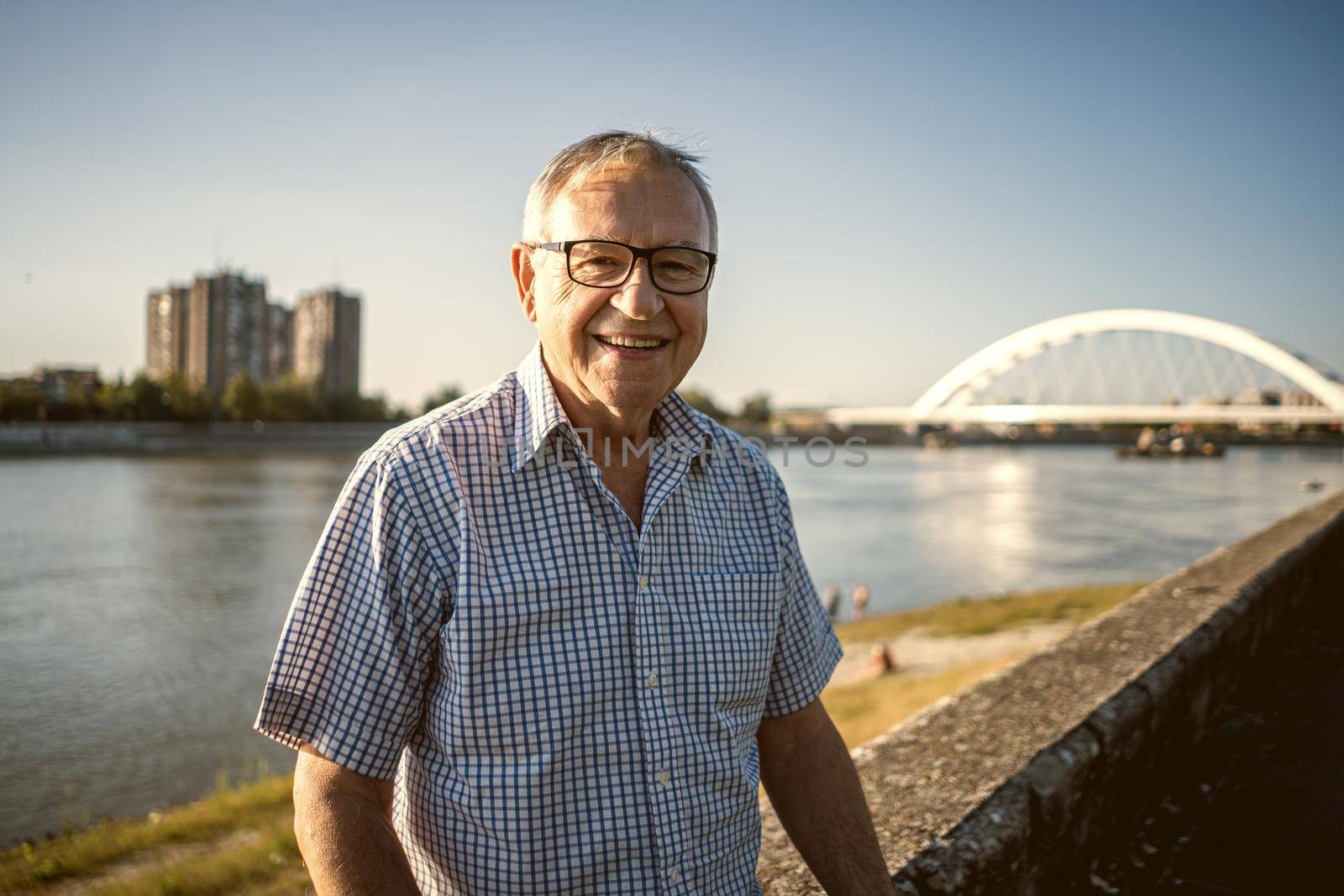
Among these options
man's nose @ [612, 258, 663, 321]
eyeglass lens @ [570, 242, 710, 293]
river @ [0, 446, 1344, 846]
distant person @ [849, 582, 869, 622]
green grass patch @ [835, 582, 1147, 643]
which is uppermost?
eyeglass lens @ [570, 242, 710, 293]

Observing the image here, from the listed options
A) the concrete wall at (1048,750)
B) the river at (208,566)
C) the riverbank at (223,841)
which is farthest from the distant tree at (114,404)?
the concrete wall at (1048,750)

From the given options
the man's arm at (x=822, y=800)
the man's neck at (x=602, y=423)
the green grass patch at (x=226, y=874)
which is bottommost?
the green grass patch at (x=226, y=874)

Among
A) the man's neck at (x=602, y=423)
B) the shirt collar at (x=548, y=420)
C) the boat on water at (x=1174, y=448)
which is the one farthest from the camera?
the boat on water at (x=1174, y=448)

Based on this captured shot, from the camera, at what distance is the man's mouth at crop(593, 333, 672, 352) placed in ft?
4.32

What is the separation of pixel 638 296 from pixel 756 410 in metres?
100

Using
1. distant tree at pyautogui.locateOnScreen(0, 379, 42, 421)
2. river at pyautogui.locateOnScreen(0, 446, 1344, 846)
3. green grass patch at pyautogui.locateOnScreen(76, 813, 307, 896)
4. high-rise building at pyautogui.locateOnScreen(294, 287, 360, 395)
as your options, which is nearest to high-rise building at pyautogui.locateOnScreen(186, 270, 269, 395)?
high-rise building at pyautogui.locateOnScreen(294, 287, 360, 395)

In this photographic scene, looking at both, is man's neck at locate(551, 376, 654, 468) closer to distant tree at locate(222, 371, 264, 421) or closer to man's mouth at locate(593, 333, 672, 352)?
man's mouth at locate(593, 333, 672, 352)

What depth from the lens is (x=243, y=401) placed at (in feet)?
247

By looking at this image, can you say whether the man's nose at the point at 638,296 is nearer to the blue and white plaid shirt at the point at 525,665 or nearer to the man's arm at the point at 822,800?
the blue and white plaid shirt at the point at 525,665

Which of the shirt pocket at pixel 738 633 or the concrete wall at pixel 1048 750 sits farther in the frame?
the concrete wall at pixel 1048 750

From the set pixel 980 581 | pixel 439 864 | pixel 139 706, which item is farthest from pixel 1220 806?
pixel 980 581

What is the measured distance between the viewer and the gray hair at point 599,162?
1.28 meters

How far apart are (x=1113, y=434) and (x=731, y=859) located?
11093 cm

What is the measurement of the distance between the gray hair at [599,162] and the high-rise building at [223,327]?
10522 centimetres
